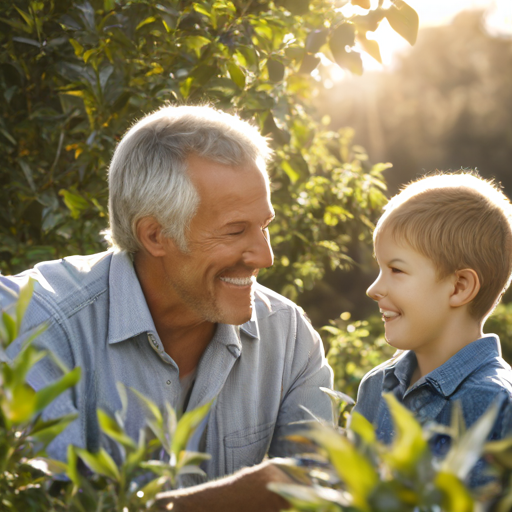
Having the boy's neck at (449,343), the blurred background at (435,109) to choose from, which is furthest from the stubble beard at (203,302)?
the blurred background at (435,109)

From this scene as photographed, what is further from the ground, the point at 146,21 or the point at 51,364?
the point at 146,21

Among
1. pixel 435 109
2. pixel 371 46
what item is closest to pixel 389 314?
pixel 371 46

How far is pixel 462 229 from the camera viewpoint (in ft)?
5.91

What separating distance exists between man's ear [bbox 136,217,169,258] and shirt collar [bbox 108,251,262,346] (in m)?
0.09

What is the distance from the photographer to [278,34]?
229cm

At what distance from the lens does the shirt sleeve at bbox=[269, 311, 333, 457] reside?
216 cm

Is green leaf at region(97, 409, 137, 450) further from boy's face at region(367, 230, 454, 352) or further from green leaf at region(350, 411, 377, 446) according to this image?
boy's face at region(367, 230, 454, 352)

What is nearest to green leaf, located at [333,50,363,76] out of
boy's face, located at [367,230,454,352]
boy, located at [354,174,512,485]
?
boy, located at [354,174,512,485]

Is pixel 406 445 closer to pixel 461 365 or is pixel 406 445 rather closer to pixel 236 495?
pixel 236 495

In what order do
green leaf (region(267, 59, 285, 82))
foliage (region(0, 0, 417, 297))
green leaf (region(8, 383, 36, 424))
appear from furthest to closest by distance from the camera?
Result: green leaf (region(267, 59, 285, 82)), foliage (region(0, 0, 417, 297)), green leaf (region(8, 383, 36, 424))

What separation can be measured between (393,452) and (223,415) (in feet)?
5.30

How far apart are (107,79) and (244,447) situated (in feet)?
4.60

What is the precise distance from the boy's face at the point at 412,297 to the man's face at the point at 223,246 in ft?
1.42

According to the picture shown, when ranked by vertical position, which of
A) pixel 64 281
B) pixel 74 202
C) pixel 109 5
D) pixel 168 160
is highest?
pixel 109 5
